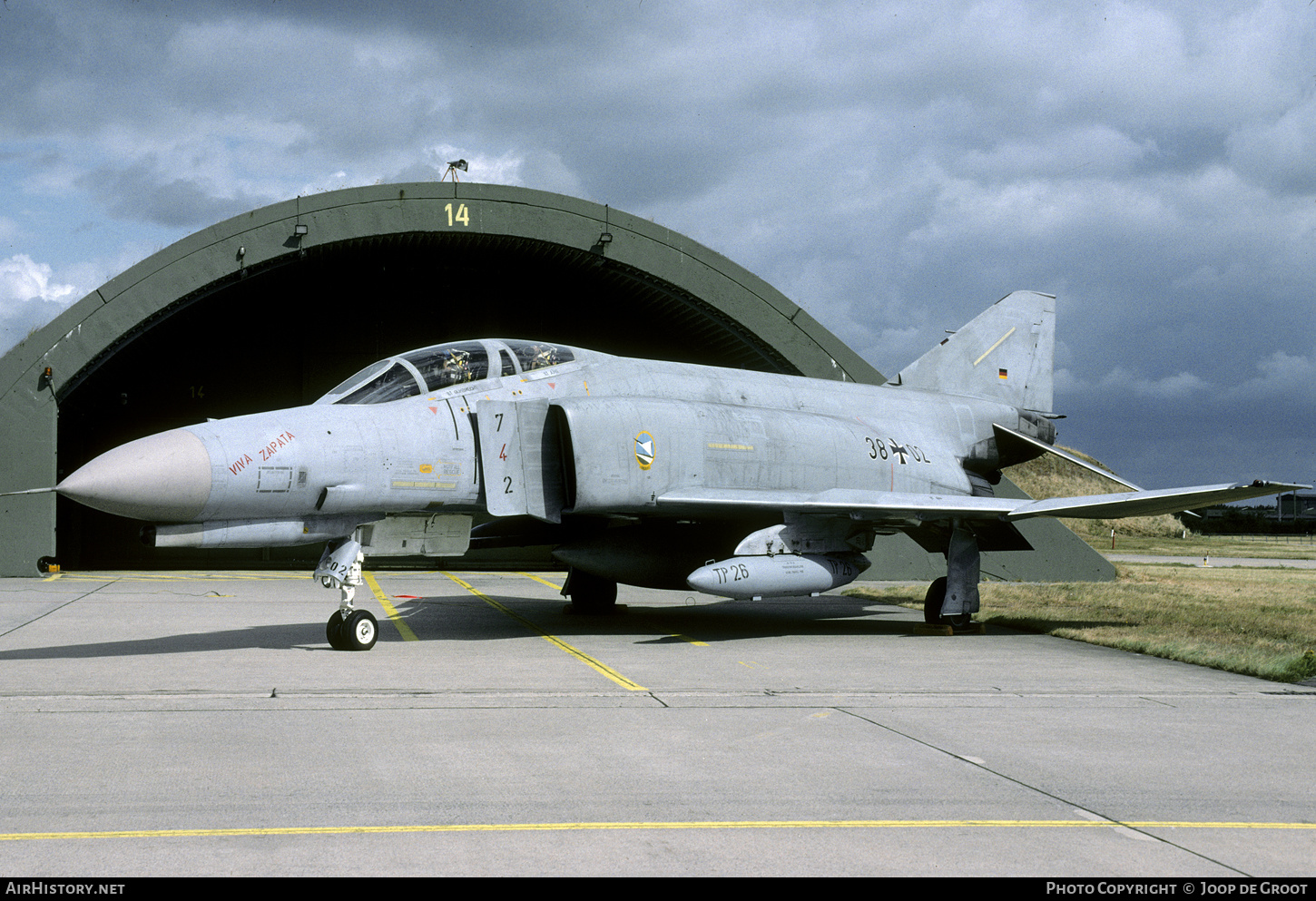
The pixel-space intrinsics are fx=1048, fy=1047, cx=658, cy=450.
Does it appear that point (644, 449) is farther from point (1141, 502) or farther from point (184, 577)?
point (184, 577)

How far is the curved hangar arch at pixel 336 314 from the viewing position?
20.1 m

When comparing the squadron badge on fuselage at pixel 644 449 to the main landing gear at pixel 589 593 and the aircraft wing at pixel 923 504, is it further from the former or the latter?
the main landing gear at pixel 589 593

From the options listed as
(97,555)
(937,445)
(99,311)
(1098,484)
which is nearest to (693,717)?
(937,445)

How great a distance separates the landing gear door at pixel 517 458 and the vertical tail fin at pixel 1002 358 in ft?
24.5

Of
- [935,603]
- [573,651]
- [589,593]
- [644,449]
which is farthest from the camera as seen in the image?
[589,593]

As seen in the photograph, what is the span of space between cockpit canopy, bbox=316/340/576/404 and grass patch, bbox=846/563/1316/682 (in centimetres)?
692

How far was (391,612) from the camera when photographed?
559 inches

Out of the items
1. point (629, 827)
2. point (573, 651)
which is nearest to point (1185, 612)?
point (573, 651)

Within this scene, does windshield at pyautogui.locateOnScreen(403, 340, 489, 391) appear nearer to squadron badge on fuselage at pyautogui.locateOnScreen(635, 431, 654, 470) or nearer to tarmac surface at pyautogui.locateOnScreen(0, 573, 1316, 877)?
squadron badge on fuselage at pyautogui.locateOnScreen(635, 431, 654, 470)

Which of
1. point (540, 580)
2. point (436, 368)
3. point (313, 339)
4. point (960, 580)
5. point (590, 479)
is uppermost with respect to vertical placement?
point (313, 339)

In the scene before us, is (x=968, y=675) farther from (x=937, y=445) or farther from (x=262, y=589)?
(x=262, y=589)

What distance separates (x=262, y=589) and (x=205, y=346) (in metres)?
12.1

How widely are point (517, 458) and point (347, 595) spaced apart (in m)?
2.10

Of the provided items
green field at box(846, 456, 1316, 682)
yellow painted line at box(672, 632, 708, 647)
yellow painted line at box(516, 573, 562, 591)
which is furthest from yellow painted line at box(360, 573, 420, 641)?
green field at box(846, 456, 1316, 682)
